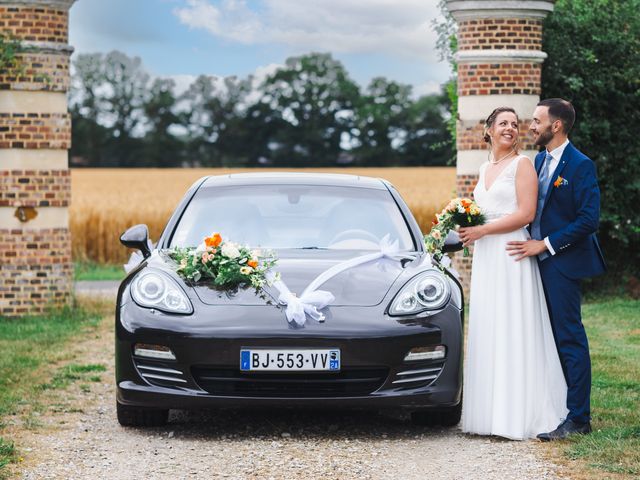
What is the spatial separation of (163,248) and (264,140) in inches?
2422

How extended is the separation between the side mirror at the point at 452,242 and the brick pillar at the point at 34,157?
6443mm

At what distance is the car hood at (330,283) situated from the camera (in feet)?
19.0

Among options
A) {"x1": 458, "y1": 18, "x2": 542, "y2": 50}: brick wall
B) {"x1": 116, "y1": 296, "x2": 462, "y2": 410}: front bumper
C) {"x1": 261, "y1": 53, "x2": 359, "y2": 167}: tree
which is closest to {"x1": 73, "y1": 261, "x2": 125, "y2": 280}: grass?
{"x1": 458, "y1": 18, "x2": 542, "y2": 50}: brick wall

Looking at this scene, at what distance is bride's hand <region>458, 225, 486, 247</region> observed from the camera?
20.1ft

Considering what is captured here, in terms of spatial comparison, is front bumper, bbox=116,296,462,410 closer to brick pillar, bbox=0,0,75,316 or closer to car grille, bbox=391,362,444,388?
car grille, bbox=391,362,444,388

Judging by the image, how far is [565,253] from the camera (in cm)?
599

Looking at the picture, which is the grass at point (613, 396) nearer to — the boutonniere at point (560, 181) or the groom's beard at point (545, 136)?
the boutonniere at point (560, 181)

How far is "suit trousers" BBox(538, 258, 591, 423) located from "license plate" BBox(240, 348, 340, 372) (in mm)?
1314

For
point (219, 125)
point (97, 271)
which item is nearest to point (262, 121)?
point (219, 125)

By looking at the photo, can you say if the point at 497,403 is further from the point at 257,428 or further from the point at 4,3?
the point at 4,3

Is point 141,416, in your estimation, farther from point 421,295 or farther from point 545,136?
point 545,136

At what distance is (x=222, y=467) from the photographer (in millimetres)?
5215

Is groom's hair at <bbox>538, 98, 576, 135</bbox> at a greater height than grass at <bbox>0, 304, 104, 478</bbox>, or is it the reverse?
groom's hair at <bbox>538, 98, 576, 135</bbox>

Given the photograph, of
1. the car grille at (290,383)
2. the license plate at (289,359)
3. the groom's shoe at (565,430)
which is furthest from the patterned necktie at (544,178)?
the license plate at (289,359)
